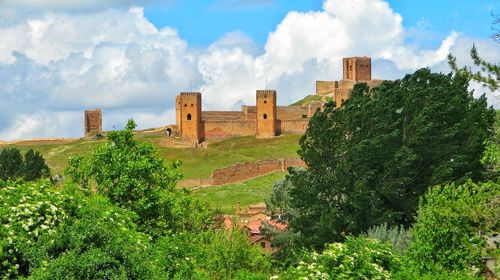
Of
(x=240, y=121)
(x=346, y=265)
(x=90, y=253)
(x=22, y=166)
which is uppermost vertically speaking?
(x=240, y=121)

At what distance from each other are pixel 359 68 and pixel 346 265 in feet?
472

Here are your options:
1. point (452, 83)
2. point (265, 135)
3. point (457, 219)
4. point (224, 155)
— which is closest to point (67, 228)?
point (457, 219)

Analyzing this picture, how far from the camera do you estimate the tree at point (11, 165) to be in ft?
330

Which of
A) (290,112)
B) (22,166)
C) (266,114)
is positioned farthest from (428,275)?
(290,112)

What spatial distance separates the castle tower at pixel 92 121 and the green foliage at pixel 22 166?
60.4 m

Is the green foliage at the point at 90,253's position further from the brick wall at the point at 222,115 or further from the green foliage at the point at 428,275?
the brick wall at the point at 222,115

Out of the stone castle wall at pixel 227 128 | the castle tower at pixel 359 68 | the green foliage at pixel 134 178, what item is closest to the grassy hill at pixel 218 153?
the stone castle wall at pixel 227 128

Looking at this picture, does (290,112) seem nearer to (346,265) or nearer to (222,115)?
(222,115)

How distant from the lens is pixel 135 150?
4450 cm

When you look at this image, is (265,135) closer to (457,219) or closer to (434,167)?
(434,167)

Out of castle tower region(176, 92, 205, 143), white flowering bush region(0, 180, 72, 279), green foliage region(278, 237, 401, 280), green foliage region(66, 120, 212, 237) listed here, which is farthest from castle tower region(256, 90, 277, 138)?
white flowering bush region(0, 180, 72, 279)

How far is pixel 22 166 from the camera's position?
10262 centimetres

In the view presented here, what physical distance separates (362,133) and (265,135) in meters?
84.5

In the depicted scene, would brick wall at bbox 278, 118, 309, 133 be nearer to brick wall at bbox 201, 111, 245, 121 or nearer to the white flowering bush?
brick wall at bbox 201, 111, 245, 121
